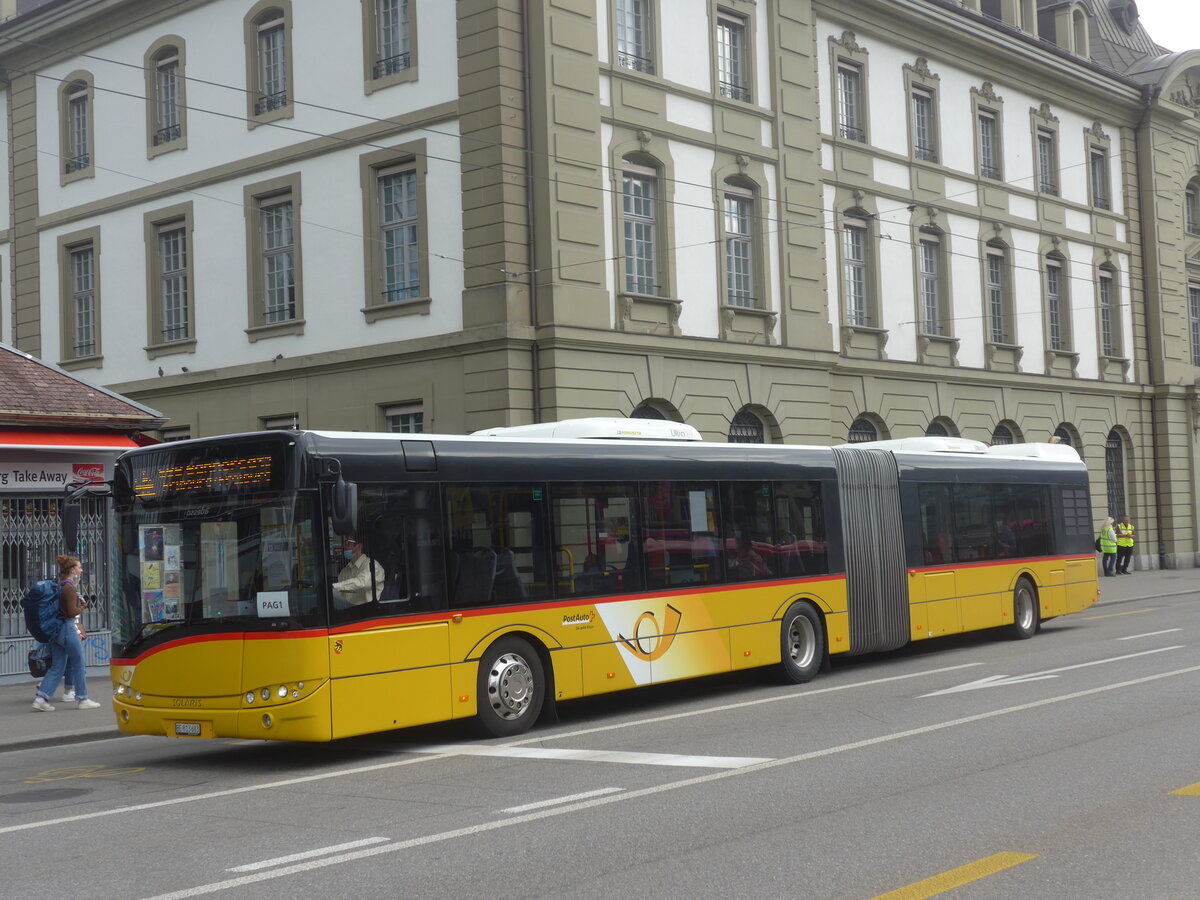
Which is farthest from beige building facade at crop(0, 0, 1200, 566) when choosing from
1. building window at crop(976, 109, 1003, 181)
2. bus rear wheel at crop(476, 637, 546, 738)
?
bus rear wheel at crop(476, 637, 546, 738)

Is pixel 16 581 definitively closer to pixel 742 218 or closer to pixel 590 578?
pixel 590 578

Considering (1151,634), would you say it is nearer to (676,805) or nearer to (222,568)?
(676,805)

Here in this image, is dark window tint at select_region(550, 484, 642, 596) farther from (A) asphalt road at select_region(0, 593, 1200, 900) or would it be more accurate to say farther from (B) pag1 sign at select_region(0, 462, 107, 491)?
(B) pag1 sign at select_region(0, 462, 107, 491)

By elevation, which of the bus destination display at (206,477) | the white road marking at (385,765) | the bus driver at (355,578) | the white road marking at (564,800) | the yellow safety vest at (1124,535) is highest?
the bus destination display at (206,477)

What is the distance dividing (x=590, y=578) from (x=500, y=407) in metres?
10.1

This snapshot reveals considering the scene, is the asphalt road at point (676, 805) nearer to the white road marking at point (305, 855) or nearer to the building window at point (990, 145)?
the white road marking at point (305, 855)

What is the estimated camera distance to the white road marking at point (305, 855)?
7.41 m

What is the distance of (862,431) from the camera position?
1248 inches

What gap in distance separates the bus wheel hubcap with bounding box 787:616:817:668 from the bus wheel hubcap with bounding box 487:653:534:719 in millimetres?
4255

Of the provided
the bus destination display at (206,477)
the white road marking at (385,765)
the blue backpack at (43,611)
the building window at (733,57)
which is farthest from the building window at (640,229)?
the bus destination display at (206,477)

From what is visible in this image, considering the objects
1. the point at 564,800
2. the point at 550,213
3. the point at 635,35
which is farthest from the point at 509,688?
the point at 635,35

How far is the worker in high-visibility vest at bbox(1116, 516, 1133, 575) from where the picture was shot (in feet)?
127

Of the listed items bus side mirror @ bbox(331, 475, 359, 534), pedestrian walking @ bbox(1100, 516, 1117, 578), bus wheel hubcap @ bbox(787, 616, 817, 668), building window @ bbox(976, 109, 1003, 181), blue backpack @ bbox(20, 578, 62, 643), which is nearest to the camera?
bus side mirror @ bbox(331, 475, 359, 534)

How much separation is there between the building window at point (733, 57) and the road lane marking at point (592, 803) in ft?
55.3
